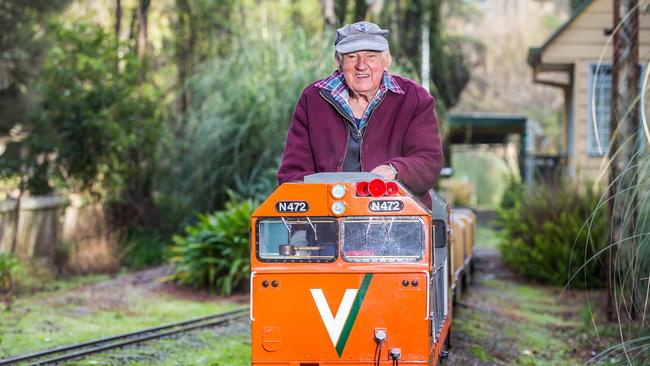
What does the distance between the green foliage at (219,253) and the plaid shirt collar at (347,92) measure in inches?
285

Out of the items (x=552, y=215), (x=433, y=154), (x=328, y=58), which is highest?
(x=328, y=58)

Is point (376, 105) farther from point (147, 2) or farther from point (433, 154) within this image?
point (147, 2)

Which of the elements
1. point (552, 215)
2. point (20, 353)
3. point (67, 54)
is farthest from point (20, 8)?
point (552, 215)

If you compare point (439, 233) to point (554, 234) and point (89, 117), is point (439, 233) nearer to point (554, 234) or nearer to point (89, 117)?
point (554, 234)

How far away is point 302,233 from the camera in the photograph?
611 cm

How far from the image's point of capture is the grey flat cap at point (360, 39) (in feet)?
21.5

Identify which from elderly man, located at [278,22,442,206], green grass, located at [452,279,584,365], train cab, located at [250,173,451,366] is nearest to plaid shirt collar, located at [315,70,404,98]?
elderly man, located at [278,22,442,206]

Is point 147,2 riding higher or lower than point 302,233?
higher

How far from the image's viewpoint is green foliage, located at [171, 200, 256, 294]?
13891mm

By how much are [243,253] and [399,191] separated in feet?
26.9

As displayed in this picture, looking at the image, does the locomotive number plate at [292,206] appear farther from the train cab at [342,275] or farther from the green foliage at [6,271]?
the green foliage at [6,271]

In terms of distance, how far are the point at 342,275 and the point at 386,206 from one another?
0.53m

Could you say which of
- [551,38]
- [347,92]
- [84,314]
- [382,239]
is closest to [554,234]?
[551,38]

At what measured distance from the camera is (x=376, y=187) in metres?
5.96
